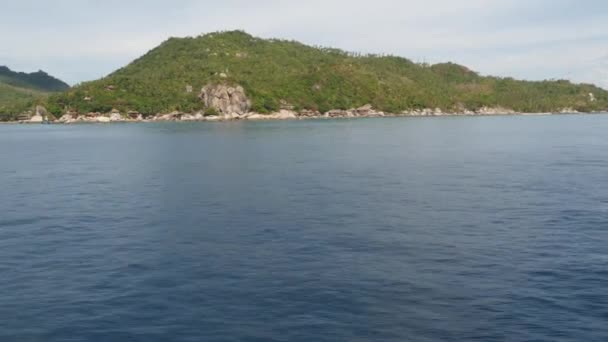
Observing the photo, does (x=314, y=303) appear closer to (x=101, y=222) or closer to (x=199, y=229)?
(x=199, y=229)

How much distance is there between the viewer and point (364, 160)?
92.9 m

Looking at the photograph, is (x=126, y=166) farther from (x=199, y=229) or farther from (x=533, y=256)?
(x=533, y=256)

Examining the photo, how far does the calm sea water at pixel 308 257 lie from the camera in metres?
25.5

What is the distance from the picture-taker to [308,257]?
3569cm

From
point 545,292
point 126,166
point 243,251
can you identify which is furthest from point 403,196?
point 126,166

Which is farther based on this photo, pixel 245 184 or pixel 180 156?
pixel 180 156

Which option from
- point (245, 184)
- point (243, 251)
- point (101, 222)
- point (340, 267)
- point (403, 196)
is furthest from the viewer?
point (245, 184)

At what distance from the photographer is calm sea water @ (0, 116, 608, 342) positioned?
2547 cm

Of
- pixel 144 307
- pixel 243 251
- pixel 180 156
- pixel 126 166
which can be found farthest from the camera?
pixel 180 156

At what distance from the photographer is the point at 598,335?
942 inches

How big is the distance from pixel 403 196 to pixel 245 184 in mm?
19817

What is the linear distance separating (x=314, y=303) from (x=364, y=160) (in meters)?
66.3

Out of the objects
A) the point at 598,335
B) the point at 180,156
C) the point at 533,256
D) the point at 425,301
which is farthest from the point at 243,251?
the point at 180,156

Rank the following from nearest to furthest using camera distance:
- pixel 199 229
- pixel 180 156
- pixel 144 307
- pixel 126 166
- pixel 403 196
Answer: pixel 144 307
pixel 199 229
pixel 403 196
pixel 126 166
pixel 180 156
